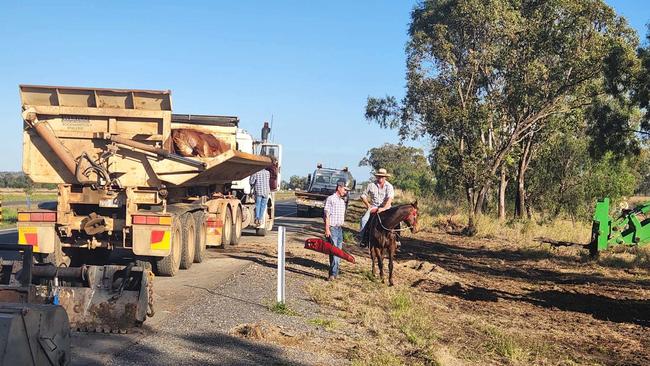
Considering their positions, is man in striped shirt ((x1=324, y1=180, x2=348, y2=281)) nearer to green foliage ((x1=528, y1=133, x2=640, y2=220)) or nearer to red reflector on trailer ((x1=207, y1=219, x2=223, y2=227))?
red reflector on trailer ((x1=207, y1=219, x2=223, y2=227))

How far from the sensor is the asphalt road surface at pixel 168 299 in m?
6.95

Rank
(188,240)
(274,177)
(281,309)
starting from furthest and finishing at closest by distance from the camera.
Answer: (274,177) < (188,240) < (281,309)

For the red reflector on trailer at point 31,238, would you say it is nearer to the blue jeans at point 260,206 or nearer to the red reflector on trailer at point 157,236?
the red reflector on trailer at point 157,236

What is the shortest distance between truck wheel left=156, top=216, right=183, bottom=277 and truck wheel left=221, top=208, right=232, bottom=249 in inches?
152

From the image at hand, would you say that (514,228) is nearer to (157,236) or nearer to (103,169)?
(157,236)

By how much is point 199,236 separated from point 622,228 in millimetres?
10659

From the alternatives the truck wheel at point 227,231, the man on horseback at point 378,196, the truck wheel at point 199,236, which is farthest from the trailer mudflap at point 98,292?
the truck wheel at point 227,231

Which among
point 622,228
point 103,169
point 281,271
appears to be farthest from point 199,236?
point 622,228

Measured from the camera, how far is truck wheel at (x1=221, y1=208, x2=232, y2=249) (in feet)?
54.7

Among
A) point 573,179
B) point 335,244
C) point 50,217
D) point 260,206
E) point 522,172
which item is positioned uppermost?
point 522,172

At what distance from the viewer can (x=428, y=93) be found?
32.4 metres

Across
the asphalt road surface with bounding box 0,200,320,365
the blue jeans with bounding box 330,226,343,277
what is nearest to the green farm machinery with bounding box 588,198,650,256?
the blue jeans with bounding box 330,226,343,277

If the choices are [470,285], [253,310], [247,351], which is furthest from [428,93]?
[247,351]

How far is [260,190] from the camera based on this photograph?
20406 millimetres
